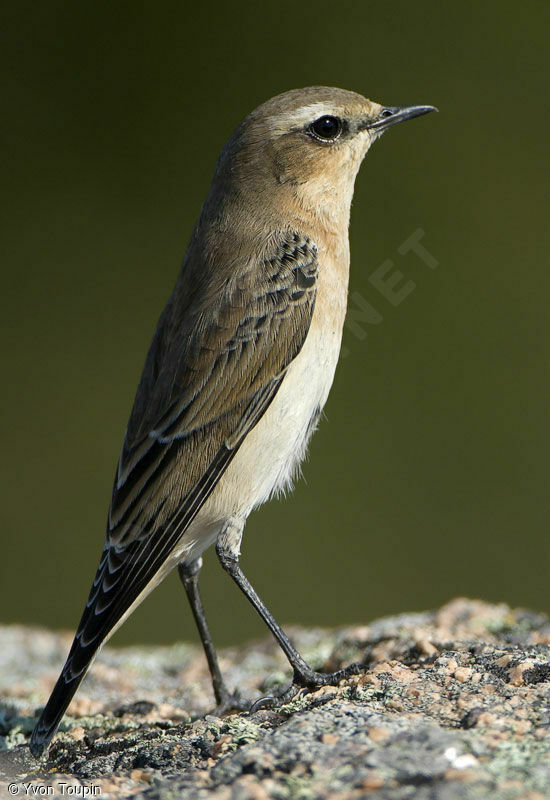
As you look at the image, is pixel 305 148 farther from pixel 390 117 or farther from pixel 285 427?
pixel 285 427

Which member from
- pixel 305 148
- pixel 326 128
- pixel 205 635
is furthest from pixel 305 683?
pixel 326 128

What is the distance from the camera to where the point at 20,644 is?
6.53 metres

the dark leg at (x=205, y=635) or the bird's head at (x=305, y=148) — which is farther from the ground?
the bird's head at (x=305, y=148)

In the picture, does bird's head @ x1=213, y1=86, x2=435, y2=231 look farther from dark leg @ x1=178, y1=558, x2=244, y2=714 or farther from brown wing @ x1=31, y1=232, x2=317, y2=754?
dark leg @ x1=178, y1=558, x2=244, y2=714

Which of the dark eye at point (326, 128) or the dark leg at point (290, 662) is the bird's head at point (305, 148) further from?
the dark leg at point (290, 662)

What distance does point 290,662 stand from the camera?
4.02 meters

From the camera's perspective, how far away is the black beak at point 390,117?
503cm

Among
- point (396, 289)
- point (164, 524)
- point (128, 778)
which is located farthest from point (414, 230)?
point (128, 778)

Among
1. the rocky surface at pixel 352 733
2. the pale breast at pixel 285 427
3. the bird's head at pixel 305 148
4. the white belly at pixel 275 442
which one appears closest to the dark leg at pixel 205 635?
the rocky surface at pixel 352 733

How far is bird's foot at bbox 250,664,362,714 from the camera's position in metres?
3.83

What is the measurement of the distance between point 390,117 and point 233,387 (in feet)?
6.57

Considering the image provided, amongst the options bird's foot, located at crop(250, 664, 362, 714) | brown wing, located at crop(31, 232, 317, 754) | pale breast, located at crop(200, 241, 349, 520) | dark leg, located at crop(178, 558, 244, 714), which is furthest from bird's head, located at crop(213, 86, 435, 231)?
bird's foot, located at crop(250, 664, 362, 714)

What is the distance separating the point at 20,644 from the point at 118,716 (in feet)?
7.80

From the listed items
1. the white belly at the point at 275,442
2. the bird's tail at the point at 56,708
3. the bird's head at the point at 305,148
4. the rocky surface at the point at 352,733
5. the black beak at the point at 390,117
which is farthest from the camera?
the black beak at the point at 390,117
